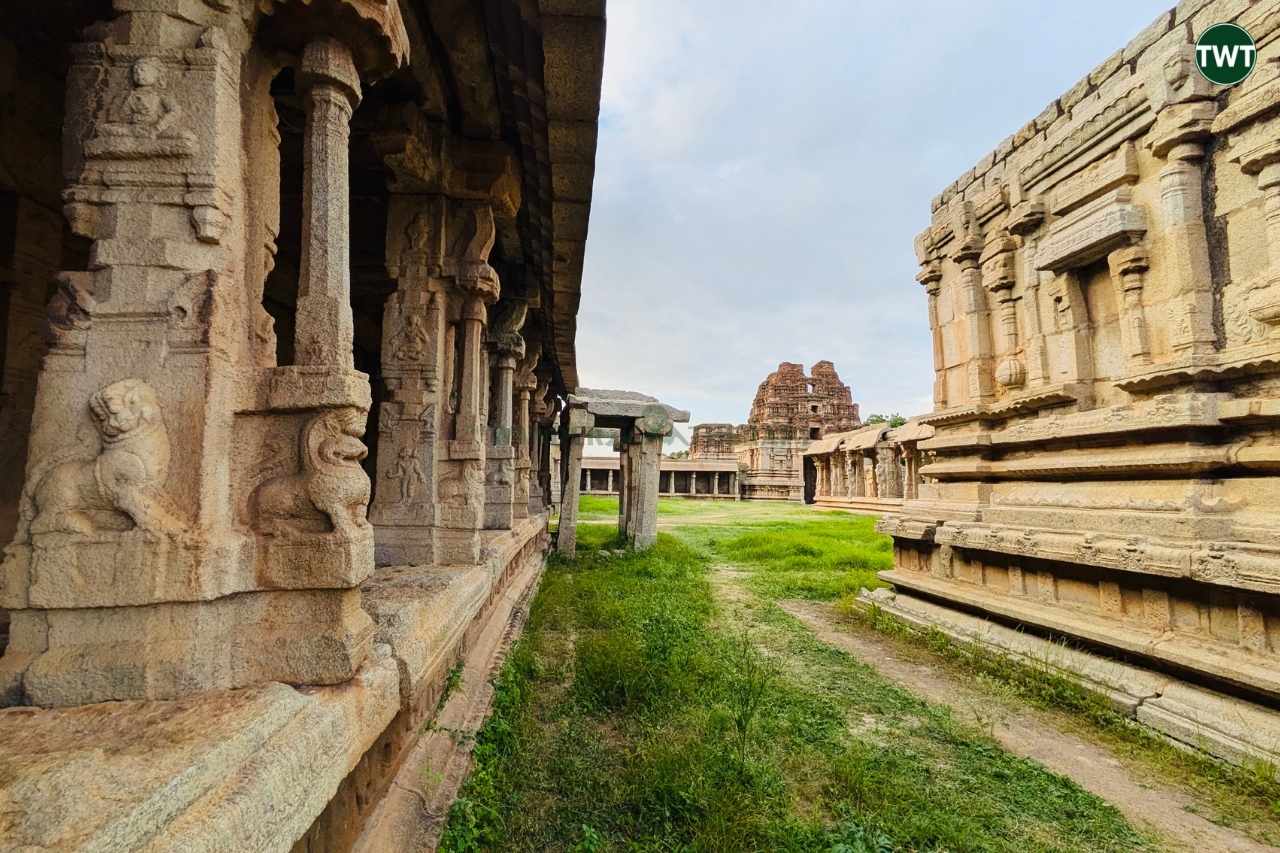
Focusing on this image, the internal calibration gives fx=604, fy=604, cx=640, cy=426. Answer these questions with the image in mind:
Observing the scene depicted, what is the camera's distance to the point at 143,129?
1.64m

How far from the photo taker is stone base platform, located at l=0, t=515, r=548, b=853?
1044 mm

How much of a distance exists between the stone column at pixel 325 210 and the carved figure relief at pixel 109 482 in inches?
17.0

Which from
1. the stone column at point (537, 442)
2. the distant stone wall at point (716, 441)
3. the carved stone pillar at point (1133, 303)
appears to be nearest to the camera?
the carved stone pillar at point (1133, 303)

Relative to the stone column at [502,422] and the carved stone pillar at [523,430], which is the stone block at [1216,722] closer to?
the stone column at [502,422]

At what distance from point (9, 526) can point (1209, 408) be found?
22.0 feet

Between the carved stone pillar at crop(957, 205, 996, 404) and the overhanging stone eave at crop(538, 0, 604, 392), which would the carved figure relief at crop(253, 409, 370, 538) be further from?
the carved stone pillar at crop(957, 205, 996, 404)

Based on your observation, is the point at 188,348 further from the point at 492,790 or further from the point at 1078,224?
the point at 1078,224

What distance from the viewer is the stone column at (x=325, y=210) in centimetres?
181

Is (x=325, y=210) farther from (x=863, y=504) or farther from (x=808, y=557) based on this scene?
(x=863, y=504)

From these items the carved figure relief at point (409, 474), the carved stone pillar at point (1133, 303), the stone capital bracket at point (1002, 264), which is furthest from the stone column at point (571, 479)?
the carved stone pillar at point (1133, 303)

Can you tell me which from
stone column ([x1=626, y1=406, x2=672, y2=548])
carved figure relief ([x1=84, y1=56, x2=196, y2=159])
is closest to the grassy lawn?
carved figure relief ([x1=84, y1=56, x2=196, y2=159])

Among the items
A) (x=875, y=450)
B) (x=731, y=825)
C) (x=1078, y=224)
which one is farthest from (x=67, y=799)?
(x=875, y=450)

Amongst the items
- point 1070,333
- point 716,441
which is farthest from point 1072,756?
point 716,441

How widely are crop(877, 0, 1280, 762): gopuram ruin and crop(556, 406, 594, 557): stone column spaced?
232 inches
